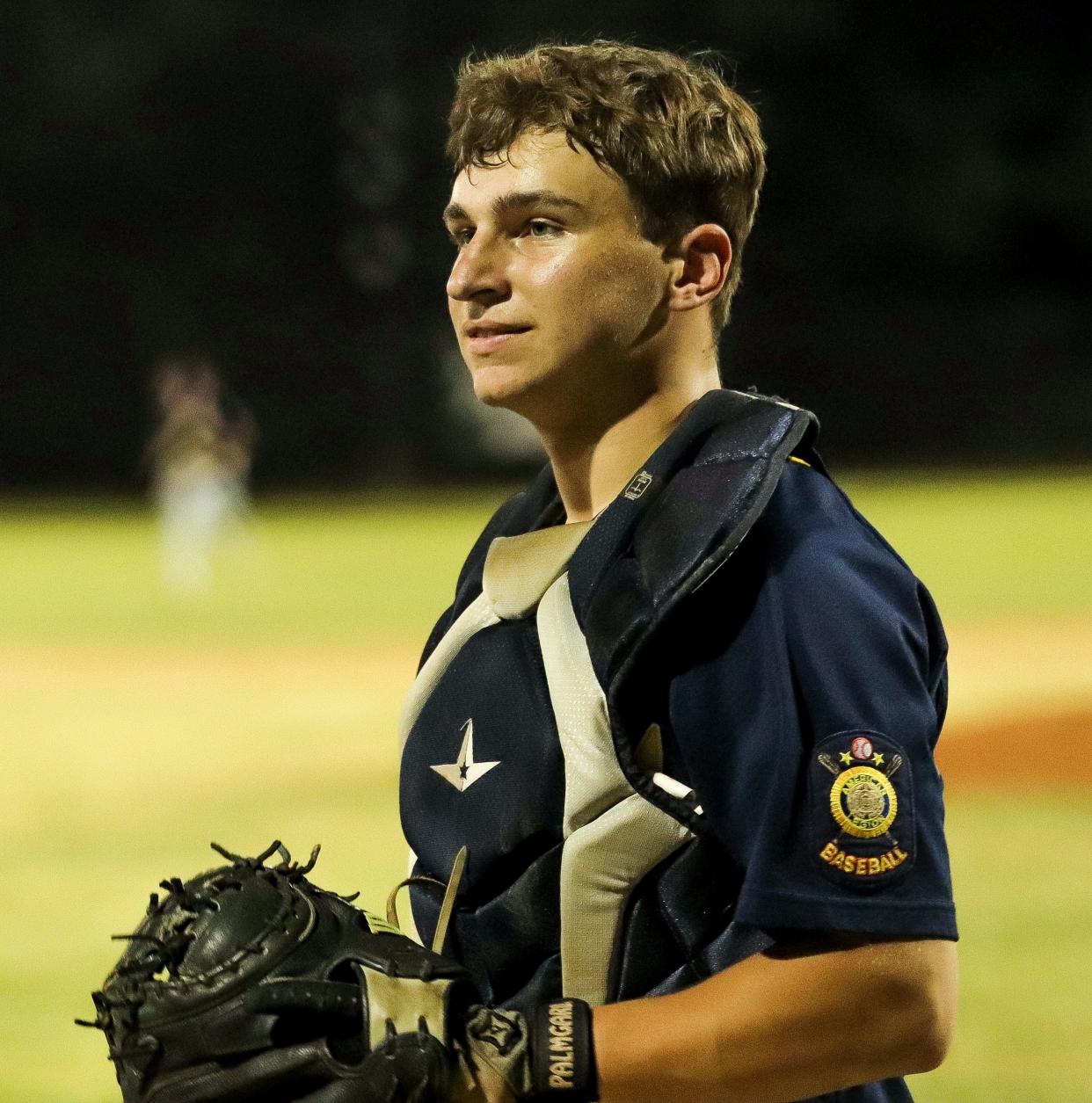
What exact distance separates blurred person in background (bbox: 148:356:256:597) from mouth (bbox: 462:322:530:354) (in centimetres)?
1460

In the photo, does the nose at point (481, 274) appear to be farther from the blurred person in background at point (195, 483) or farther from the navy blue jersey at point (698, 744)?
the blurred person in background at point (195, 483)

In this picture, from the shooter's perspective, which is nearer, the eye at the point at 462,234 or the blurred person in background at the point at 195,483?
the eye at the point at 462,234

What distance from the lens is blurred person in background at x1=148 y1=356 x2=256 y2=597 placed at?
58.2ft

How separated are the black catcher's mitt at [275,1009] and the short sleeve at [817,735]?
0.34m

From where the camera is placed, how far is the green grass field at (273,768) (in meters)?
5.04

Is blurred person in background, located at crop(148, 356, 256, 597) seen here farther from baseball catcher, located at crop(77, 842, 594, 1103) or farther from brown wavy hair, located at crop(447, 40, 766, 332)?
baseball catcher, located at crop(77, 842, 594, 1103)

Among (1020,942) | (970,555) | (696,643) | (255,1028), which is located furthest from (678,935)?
(970,555)

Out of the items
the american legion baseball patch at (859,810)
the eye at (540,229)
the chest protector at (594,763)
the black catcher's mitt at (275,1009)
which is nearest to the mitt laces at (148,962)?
the black catcher's mitt at (275,1009)

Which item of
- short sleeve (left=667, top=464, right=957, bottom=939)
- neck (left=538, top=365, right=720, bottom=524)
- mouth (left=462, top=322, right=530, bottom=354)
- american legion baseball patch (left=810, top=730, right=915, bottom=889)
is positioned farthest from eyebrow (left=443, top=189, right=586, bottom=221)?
american legion baseball patch (left=810, top=730, right=915, bottom=889)

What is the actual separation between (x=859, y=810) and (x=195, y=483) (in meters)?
18.2

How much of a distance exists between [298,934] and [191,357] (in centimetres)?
2861

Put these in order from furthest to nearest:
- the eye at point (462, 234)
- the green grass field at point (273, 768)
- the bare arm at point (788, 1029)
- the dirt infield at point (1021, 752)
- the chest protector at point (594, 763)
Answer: the dirt infield at point (1021, 752), the green grass field at point (273, 768), the eye at point (462, 234), the chest protector at point (594, 763), the bare arm at point (788, 1029)

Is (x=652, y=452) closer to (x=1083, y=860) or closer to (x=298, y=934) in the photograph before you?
(x=298, y=934)

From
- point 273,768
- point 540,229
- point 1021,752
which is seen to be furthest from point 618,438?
point 1021,752
